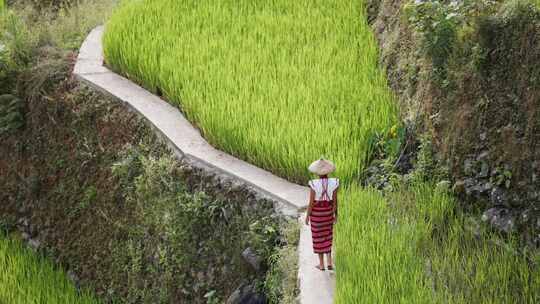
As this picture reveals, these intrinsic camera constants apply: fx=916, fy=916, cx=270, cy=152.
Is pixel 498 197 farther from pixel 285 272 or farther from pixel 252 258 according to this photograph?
pixel 252 258

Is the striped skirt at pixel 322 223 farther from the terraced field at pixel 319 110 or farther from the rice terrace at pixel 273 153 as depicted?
the terraced field at pixel 319 110

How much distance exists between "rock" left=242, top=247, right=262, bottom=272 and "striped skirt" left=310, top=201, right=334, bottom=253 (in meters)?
0.79

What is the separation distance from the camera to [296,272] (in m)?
5.50

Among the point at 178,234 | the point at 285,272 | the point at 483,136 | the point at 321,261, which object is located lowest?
the point at 178,234

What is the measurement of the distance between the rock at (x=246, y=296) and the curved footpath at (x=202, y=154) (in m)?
0.45

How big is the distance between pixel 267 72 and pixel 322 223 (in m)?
2.55

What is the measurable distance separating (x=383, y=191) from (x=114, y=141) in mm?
2616

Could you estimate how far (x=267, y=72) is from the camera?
24.7ft

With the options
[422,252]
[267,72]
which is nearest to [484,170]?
[422,252]

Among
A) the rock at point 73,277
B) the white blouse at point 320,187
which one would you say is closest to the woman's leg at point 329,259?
the white blouse at point 320,187

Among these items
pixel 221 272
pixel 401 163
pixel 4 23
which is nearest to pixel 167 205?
pixel 221 272

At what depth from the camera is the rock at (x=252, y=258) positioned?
235 inches

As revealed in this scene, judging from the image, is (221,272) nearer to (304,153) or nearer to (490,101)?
(304,153)

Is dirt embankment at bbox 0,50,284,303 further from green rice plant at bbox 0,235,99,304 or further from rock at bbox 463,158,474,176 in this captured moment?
rock at bbox 463,158,474,176
